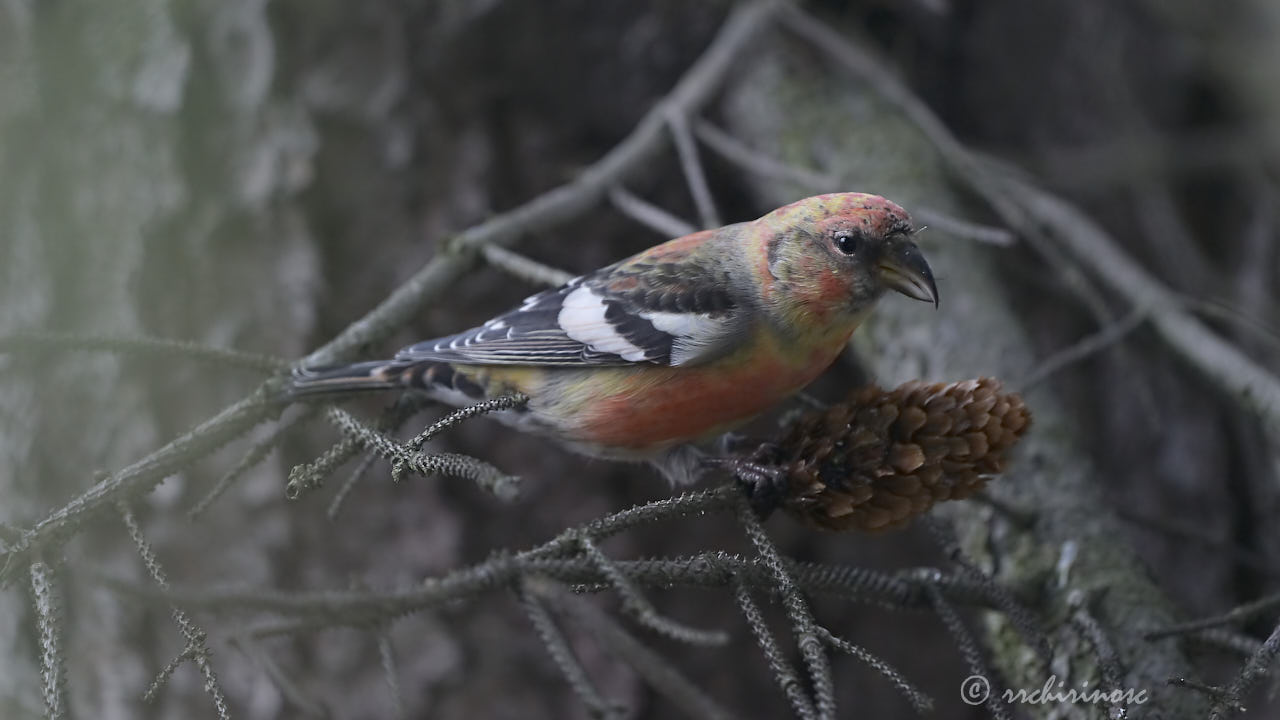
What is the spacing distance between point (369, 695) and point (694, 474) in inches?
57.9

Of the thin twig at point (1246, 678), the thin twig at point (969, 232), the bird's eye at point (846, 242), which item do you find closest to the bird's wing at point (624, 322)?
the bird's eye at point (846, 242)

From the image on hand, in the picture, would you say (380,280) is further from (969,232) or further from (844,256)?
(969,232)

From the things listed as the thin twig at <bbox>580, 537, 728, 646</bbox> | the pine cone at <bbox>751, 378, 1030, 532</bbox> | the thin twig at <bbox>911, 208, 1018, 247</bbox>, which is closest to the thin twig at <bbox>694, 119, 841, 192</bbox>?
the thin twig at <bbox>911, 208, 1018, 247</bbox>

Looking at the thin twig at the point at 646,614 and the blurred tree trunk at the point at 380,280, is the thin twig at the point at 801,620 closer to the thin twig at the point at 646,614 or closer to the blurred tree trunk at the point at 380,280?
the thin twig at the point at 646,614

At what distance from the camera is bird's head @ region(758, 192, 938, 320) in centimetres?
230

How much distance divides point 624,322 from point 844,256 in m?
0.60

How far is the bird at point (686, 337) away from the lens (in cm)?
236

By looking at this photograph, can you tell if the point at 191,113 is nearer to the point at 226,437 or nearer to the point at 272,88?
the point at 272,88

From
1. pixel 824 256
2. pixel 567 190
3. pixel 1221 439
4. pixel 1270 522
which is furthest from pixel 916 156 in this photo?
pixel 1270 522

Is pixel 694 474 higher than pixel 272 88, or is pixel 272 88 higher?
pixel 272 88

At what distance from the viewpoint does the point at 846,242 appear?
236 centimetres

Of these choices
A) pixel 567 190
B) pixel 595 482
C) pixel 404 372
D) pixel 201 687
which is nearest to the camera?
pixel 404 372

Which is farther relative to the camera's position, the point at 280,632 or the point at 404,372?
the point at 404,372

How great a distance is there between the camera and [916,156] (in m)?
3.20
